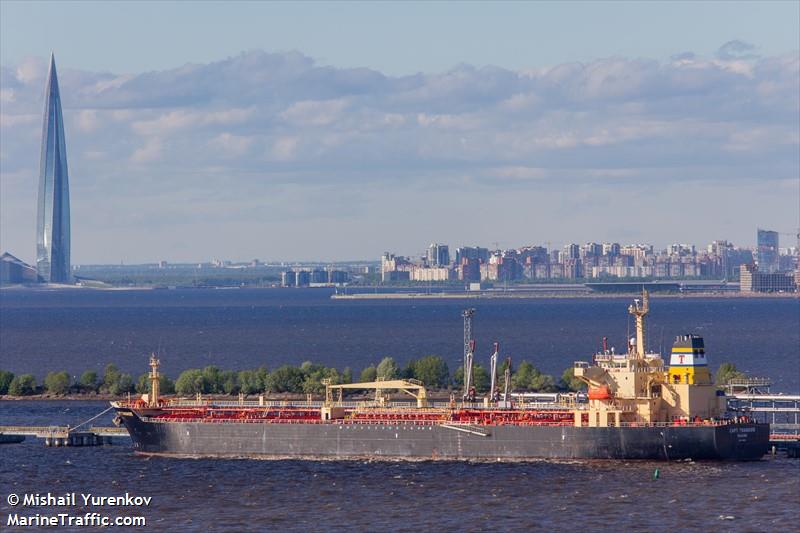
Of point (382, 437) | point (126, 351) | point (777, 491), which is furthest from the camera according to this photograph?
point (126, 351)

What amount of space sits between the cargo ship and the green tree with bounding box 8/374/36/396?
31.3 m

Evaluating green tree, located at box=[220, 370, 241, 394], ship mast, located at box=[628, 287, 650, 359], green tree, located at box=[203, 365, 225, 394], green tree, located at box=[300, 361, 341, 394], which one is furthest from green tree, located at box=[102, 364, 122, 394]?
ship mast, located at box=[628, 287, 650, 359]

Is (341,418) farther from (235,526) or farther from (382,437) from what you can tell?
(235,526)

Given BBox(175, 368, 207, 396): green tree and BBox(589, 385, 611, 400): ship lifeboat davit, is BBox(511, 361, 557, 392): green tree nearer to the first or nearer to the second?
BBox(175, 368, 207, 396): green tree

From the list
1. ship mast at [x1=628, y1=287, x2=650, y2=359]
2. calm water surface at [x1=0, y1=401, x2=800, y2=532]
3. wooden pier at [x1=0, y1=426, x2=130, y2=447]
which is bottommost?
calm water surface at [x1=0, y1=401, x2=800, y2=532]

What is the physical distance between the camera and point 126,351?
496ft

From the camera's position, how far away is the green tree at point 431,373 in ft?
336

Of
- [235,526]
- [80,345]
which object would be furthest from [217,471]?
[80,345]

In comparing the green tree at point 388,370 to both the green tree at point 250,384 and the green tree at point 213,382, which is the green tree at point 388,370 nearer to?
the green tree at point 250,384

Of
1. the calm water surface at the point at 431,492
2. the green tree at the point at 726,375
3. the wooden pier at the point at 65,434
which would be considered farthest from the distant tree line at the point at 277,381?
the calm water surface at the point at 431,492

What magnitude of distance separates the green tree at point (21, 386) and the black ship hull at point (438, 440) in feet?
103

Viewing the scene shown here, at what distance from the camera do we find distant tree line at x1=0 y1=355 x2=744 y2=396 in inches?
3868

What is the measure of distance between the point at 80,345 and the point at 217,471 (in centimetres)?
10044

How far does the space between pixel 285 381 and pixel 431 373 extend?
993cm
